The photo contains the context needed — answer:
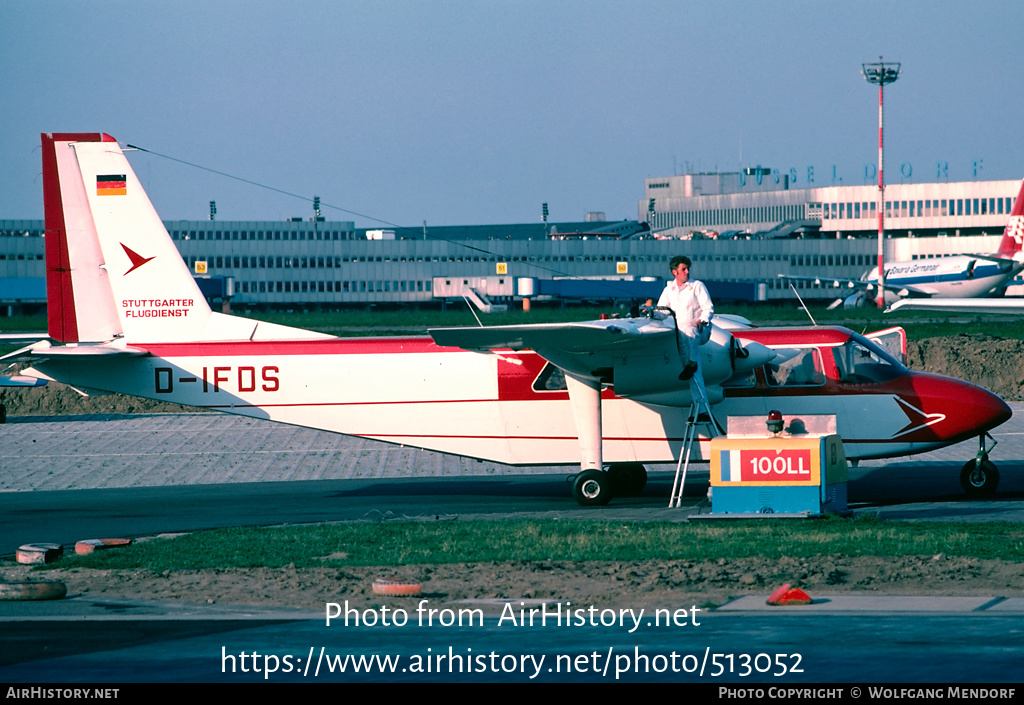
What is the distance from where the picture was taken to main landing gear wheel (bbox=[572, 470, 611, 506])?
1864 cm

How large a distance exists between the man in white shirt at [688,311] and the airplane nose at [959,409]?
12.1 feet

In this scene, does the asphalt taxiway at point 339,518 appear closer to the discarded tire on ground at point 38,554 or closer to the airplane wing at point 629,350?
the discarded tire on ground at point 38,554

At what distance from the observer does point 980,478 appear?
1875 cm

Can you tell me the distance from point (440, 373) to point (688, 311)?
166 inches

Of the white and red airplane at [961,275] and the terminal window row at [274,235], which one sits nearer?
the white and red airplane at [961,275]

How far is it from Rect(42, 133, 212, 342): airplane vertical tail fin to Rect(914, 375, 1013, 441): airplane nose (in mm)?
11471

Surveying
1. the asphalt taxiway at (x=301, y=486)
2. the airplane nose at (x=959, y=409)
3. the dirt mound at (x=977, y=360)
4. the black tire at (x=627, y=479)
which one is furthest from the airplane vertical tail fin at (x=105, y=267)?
the dirt mound at (x=977, y=360)

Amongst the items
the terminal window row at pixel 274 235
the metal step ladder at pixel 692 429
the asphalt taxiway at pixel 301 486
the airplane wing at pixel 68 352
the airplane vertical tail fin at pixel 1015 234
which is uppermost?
the terminal window row at pixel 274 235

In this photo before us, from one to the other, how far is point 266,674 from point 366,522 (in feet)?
27.4

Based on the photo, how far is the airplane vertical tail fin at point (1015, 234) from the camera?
8388 centimetres

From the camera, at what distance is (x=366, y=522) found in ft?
54.4

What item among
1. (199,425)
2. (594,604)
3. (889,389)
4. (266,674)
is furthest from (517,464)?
(199,425)

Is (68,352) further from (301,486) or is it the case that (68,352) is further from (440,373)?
(440,373)

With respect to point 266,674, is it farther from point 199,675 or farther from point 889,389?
point 889,389
